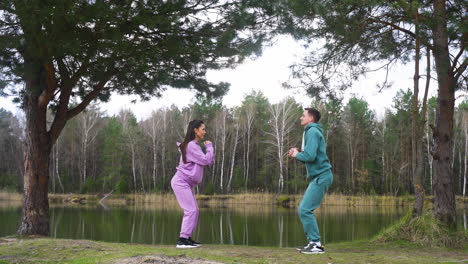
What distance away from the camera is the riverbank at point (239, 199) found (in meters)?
28.7

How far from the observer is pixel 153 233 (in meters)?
13.6

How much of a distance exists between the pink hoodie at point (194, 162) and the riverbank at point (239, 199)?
2299cm

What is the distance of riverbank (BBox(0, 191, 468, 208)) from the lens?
1131 inches

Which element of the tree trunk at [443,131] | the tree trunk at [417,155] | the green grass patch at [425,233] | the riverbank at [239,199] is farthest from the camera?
the riverbank at [239,199]

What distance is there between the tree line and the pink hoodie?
29365mm

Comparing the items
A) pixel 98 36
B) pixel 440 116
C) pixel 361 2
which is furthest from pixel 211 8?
pixel 440 116

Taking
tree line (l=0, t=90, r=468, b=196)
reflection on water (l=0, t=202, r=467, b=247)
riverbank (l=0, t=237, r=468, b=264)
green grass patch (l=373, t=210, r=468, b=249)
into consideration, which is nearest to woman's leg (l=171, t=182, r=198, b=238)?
riverbank (l=0, t=237, r=468, b=264)

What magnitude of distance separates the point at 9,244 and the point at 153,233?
7281 mm

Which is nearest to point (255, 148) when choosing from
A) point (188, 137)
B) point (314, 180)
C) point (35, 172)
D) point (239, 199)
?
point (239, 199)

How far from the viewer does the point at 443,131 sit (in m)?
7.77

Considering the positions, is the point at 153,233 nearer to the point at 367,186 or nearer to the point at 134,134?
the point at 367,186

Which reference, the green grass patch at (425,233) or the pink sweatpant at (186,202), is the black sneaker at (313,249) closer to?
the pink sweatpant at (186,202)

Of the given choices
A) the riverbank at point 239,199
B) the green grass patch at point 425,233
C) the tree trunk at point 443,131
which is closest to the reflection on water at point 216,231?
the green grass patch at point 425,233

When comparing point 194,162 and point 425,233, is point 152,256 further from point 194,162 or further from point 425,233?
point 425,233
